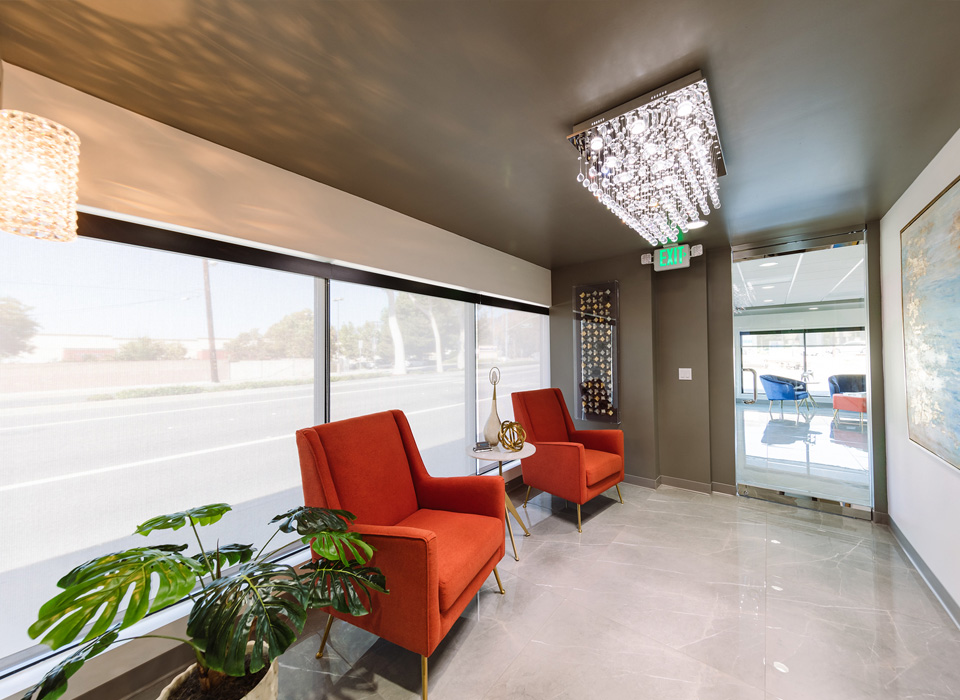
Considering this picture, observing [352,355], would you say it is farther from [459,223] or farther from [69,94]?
[69,94]

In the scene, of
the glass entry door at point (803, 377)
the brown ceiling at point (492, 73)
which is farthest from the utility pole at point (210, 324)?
the glass entry door at point (803, 377)

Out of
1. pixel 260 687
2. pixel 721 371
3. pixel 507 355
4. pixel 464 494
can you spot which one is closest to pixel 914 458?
pixel 721 371

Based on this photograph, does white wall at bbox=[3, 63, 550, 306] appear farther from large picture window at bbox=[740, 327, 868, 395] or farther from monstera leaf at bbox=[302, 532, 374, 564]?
large picture window at bbox=[740, 327, 868, 395]

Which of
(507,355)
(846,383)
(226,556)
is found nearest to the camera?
(226,556)

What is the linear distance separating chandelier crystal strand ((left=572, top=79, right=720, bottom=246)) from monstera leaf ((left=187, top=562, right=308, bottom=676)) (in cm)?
218

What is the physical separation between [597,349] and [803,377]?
1895 millimetres

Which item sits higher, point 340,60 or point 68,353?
point 340,60

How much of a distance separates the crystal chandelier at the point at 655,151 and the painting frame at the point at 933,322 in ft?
3.59

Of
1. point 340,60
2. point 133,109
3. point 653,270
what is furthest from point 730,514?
point 133,109

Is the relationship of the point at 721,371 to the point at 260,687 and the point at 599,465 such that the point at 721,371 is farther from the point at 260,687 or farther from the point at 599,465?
the point at 260,687

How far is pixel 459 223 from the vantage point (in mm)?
3074

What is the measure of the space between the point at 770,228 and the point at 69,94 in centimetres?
448

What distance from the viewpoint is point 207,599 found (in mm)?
1163

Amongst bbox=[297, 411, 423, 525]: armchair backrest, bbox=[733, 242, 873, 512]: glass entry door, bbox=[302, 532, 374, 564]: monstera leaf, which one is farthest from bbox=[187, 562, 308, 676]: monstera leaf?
bbox=[733, 242, 873, 512]: glass entry door
